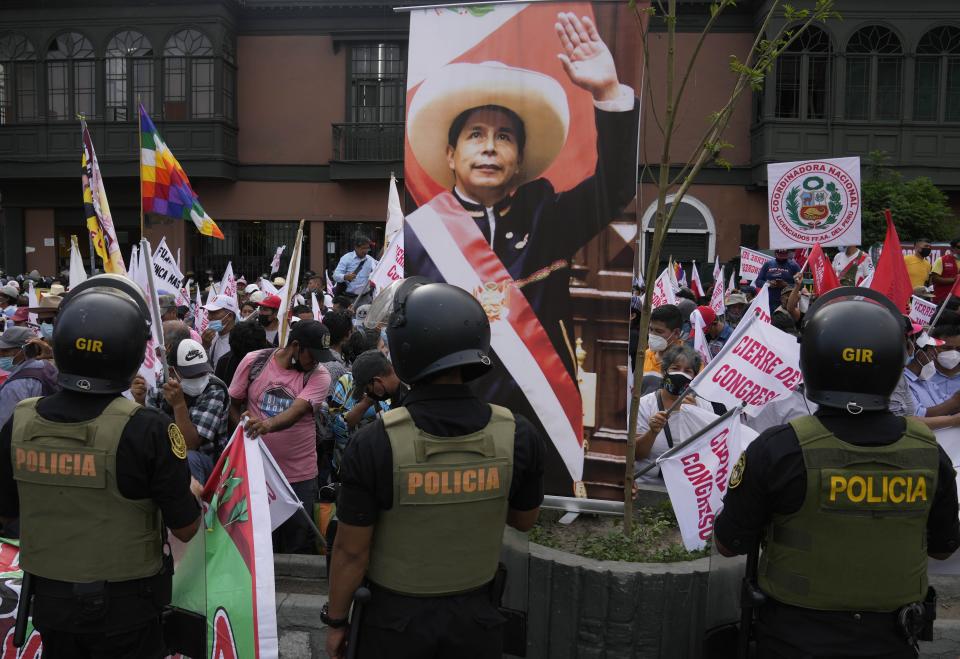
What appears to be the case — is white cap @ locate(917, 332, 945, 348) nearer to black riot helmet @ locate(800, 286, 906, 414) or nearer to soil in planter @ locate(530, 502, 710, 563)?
soil in planter @ locate(530, 502, 710, 563)

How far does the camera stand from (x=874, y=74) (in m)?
19.8

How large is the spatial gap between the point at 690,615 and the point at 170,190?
4981mm

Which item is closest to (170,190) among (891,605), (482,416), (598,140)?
(598,140)

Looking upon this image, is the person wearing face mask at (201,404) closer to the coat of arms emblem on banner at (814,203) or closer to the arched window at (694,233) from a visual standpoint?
the coat of arms emblem on banner at (814,203)

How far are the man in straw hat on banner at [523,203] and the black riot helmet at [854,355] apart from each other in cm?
159

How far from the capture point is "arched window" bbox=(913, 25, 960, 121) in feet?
64.8

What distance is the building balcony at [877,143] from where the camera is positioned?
19.8 metres

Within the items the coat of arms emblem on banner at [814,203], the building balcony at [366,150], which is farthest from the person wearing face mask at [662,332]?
the building balcony at [366,150]

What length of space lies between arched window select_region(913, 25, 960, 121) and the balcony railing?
526 inches

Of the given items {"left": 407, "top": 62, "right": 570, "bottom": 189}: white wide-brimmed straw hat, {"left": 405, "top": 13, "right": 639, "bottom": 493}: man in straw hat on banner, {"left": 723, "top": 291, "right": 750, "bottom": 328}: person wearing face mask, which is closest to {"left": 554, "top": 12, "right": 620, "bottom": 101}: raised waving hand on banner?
{"left": 405, "top": 13, "right": 639, "bottom": 493}: man in straw hat on banner

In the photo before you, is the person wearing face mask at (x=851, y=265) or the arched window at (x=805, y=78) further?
the arched window at (x=805, y=78)

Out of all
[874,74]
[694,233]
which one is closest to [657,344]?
[694,233]

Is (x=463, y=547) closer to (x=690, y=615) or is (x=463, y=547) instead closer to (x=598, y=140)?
(x=690, y=615)

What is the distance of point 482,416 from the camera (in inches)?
102
